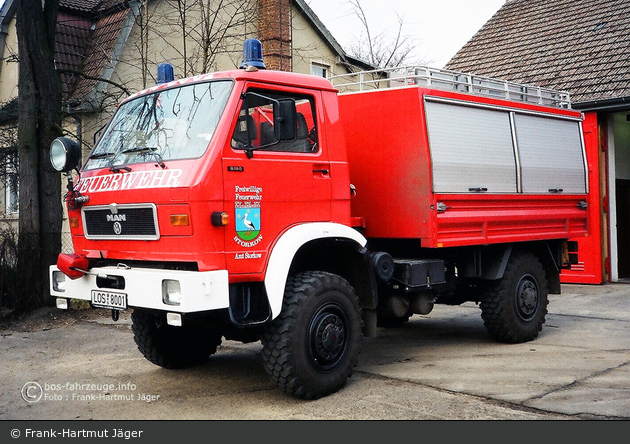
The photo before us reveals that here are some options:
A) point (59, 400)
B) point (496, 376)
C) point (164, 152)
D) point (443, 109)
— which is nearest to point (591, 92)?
point (443, 109)

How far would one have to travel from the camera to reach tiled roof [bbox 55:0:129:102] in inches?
563

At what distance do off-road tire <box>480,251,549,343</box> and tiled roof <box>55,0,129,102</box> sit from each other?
9.63 m

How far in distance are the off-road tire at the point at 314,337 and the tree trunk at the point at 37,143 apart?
5.70 m

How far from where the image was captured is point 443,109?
6.80m

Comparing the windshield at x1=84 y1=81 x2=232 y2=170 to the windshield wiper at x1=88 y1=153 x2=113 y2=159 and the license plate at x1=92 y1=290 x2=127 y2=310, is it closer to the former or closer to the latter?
the windshield wiper at x1=88 y1=153 x2=113 y2=159

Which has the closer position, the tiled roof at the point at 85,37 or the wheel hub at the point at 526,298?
the wheel hub at the point at 526,298

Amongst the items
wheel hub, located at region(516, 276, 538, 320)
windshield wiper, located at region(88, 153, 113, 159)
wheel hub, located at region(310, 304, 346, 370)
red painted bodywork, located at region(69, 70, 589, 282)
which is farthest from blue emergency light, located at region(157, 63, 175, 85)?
wheel hub, located at region(516, 276, 538, 320)

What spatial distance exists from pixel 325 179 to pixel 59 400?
115 inches

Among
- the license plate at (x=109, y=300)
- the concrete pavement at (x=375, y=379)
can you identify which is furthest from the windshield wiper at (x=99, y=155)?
the concrete pavement at (x=375, y=379)

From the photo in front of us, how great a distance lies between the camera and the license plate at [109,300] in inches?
205

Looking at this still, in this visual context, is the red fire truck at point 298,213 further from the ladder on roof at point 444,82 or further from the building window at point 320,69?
the building window at point 320,69

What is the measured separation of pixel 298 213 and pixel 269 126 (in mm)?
748

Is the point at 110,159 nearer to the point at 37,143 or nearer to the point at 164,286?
the point at 164,286
